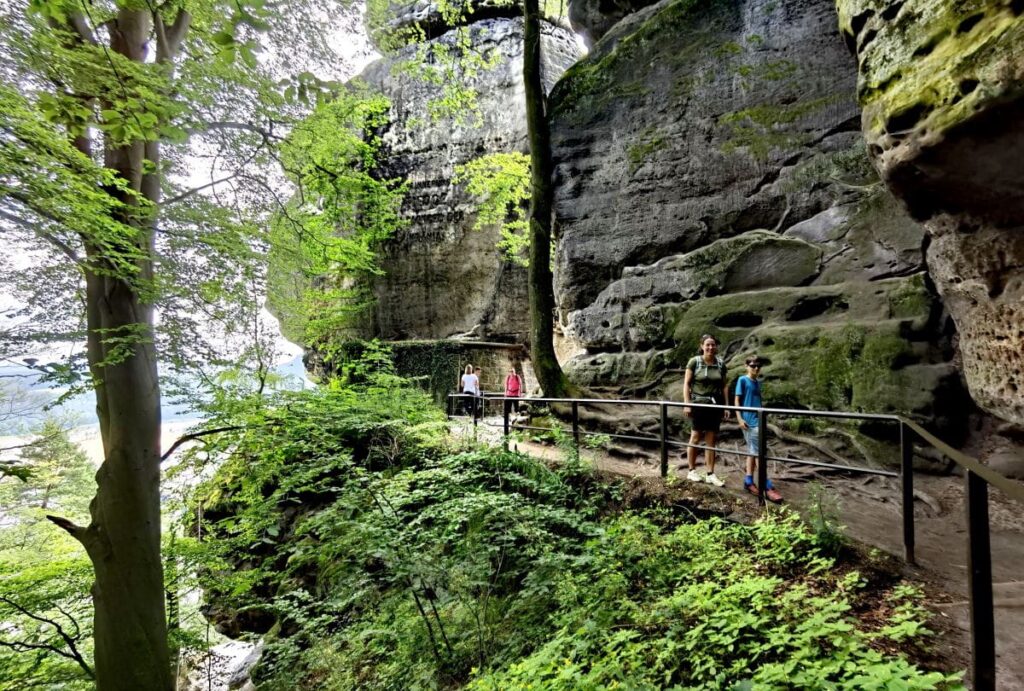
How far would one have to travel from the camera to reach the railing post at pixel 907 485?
309 cm

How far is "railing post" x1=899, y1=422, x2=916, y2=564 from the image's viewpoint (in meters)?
3.09

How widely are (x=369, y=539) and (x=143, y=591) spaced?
226cm

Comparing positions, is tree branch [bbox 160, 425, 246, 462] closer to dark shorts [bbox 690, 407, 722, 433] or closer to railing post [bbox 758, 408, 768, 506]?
dark shorts [bbox 690, 407, 722, 433]

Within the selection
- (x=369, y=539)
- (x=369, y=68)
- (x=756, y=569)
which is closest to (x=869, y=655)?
(x=756, y=569)

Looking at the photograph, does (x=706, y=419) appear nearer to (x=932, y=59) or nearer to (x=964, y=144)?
(x=964, y=144)

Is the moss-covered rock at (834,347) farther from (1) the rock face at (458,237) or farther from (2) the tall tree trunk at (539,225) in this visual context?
(1) the rock face at (458,237)

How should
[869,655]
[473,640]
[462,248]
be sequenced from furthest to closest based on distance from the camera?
[462,248] → [473,640] → [869,655]

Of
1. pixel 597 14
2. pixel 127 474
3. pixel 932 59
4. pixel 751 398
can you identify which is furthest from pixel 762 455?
pixel 597 14

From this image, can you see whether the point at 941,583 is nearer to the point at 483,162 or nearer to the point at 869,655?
the point at 869,655

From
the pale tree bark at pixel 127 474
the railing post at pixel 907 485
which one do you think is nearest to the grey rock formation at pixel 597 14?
the pale tree bark at pixel 127 474

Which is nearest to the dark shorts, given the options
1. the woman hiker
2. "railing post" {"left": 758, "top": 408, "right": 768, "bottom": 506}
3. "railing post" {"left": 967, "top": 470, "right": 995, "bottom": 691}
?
the woman hiker

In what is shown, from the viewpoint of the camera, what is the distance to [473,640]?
4055 mm

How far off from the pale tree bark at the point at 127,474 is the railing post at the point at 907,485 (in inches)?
247

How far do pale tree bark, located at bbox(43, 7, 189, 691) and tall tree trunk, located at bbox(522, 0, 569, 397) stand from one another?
5525 millimetres
